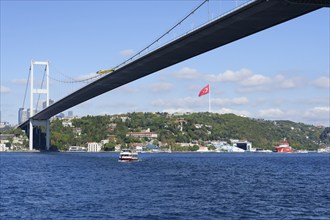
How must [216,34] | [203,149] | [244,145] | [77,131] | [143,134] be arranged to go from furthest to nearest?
[244,145], [143,134], [203,149], [77,131], [216,34]

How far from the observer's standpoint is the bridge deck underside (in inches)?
1255

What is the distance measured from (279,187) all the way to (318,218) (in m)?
11.4

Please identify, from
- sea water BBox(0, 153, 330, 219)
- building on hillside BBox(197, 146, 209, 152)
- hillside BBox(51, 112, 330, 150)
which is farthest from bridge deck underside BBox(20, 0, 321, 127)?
building on hillside BBox(197, 146, 209, 152)

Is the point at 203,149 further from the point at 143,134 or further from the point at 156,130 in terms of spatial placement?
the point at 156,130

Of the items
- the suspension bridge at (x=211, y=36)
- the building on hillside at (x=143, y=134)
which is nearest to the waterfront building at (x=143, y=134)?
the building on hillside at (x=143, y=134)

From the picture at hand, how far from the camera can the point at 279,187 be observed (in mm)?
33375

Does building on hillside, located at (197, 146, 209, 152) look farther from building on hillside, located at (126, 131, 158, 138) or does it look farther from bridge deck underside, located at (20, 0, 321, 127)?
bridge deck underside, located at (20, 0, 321, 127)

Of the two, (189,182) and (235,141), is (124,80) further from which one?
(235,141)

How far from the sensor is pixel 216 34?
127ft

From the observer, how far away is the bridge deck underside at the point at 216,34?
31.9 metres

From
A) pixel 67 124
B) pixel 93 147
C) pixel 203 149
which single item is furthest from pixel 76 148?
pixel 203 149

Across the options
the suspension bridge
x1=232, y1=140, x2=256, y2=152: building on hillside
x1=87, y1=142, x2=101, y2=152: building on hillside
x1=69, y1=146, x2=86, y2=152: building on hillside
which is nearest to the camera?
the suspension bridge

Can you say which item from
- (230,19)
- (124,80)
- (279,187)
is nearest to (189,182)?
(279,187)

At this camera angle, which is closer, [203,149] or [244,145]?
[203,149]
